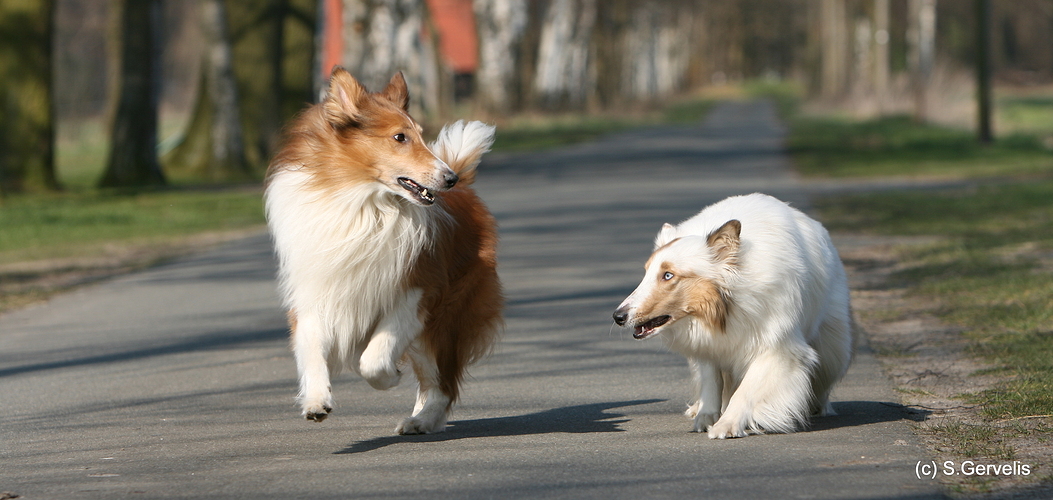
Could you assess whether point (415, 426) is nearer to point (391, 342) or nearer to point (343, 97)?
point (391, 342)

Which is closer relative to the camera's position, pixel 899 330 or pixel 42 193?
pixel 899 330

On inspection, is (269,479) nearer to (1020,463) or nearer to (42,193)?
(1020,463)

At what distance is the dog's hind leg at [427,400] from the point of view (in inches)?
246

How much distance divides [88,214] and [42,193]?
109 inches

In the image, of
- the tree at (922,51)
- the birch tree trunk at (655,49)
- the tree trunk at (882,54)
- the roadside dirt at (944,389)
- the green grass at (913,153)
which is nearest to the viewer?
the roadside dirt at (944,389)

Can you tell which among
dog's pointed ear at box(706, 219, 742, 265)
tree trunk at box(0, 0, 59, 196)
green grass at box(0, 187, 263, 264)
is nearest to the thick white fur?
dog's pointed ear at box(706, 219, 742, 265)

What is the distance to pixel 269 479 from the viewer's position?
5.39 meters

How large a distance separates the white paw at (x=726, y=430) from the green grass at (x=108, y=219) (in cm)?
1064

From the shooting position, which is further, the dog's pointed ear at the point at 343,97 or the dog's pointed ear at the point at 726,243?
the dog's pointed ear at the point at 343,97

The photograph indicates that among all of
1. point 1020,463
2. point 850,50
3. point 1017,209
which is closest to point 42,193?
point 1017,209

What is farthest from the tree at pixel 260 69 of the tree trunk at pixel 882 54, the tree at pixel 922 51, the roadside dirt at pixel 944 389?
the tree trunk at pixel 882 54

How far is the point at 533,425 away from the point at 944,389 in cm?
234

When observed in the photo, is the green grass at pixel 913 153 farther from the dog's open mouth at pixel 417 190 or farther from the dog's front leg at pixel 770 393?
the dog's open mouth at pixel 417 190

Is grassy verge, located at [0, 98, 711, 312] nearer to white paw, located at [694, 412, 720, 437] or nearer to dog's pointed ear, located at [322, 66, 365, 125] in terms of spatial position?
dog's pointed ear, located at [322, 66, 365, 125]
